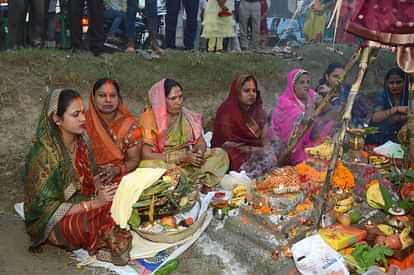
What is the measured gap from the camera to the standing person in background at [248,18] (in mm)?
8695

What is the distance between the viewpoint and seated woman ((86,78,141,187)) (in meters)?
5.01

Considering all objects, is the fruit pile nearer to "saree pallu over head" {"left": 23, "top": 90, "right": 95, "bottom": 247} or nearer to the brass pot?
"saree pallu over head" {"left": 23, "top": 90, "right": 95, "bottom": 247}

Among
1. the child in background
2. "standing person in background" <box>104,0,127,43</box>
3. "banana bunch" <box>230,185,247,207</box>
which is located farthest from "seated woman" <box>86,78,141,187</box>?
"standing person in background" <box>104,0,127,43</box>

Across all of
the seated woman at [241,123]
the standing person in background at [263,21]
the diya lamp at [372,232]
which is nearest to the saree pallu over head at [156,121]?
the seated woman at [241,123]

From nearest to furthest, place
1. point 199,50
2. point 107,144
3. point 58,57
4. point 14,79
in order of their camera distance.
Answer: point 107,144
point 14,79
point 58,57
point 199,50

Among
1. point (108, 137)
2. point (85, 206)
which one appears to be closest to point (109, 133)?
point (108, 137)

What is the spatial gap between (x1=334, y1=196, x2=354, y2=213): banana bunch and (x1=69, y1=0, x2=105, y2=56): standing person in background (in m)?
4.65

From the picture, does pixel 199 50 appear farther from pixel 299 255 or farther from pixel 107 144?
pixel 299 255

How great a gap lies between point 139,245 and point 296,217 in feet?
4.41

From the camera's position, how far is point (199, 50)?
894 cm

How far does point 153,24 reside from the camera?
8117mm

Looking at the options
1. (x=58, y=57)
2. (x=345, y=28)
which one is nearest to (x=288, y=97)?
(x=345, y=28)

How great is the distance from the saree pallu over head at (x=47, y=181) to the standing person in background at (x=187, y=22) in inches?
178

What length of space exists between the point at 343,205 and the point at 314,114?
0.85 metres
